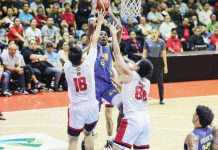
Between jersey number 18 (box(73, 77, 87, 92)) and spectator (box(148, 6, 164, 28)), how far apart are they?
1170 centimetres

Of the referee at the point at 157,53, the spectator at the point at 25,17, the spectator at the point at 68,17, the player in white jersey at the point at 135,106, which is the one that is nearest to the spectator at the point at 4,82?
the spectator at the point at 25,17

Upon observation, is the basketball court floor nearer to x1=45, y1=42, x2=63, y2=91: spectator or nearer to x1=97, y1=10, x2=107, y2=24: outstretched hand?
x1=45, y1=42, x2=63, y2=91: spectator

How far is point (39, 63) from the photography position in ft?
46.6

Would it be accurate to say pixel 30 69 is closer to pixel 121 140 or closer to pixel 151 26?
pixel 151 26

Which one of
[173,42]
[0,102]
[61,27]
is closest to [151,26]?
[173,42]

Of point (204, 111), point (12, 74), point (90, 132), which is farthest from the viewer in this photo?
point (12, 74)

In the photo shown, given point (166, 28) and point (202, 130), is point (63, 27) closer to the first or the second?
point (166, 28)

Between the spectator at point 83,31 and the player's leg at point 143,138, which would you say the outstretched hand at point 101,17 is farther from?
the spectator at point 83,31

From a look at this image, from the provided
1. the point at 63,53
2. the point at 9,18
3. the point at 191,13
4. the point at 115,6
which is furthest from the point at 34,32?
the point at 191,13

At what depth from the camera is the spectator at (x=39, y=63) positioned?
14.1m

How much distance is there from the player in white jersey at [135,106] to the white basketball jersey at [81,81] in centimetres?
51

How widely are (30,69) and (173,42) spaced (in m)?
5.42

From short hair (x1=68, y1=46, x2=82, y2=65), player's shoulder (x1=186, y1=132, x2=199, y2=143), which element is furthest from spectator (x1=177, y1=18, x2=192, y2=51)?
player's shoulder (x1=186, y1=132, x2=199, y2=143)

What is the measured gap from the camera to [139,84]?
6.40m
